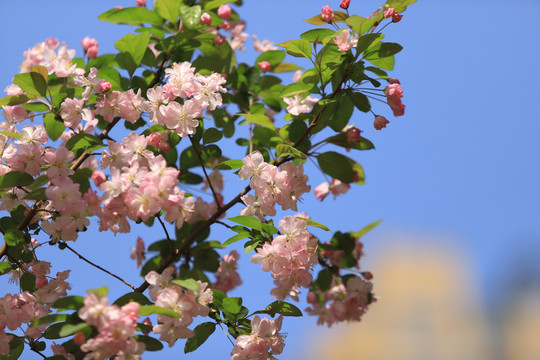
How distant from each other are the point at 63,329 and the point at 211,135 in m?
0.48

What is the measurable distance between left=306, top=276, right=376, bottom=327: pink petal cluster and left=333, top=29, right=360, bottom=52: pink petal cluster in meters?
0.58

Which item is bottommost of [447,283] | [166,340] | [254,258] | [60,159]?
[166,340]

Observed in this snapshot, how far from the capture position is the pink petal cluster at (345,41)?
108 centimetres

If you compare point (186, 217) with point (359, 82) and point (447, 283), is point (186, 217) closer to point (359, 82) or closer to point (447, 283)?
point (359, 82)

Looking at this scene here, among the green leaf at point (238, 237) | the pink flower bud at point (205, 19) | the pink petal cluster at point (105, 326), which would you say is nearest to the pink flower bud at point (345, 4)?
the pink flower bud at point (205, 19)

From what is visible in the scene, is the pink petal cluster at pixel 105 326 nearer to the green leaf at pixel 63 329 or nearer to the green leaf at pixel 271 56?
the green leaf at pixel 63 329

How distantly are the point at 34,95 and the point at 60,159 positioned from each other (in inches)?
8.9

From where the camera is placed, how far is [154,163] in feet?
3.12

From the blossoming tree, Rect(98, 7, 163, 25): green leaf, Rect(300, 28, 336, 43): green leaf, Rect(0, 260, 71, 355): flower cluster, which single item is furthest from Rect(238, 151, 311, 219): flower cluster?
Rect(98, 7, 163, 25): green leaf

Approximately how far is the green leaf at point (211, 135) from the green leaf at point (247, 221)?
0.20 meters

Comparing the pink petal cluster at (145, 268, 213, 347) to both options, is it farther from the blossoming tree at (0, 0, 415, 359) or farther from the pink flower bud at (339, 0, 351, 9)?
the pink flower bud at (339, 0, 351, 9)

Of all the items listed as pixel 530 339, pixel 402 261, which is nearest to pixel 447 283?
pixel 402 261

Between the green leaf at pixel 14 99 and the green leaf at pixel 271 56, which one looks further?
the green leaf at pixel 271 56

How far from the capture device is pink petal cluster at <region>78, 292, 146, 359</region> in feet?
2.67
